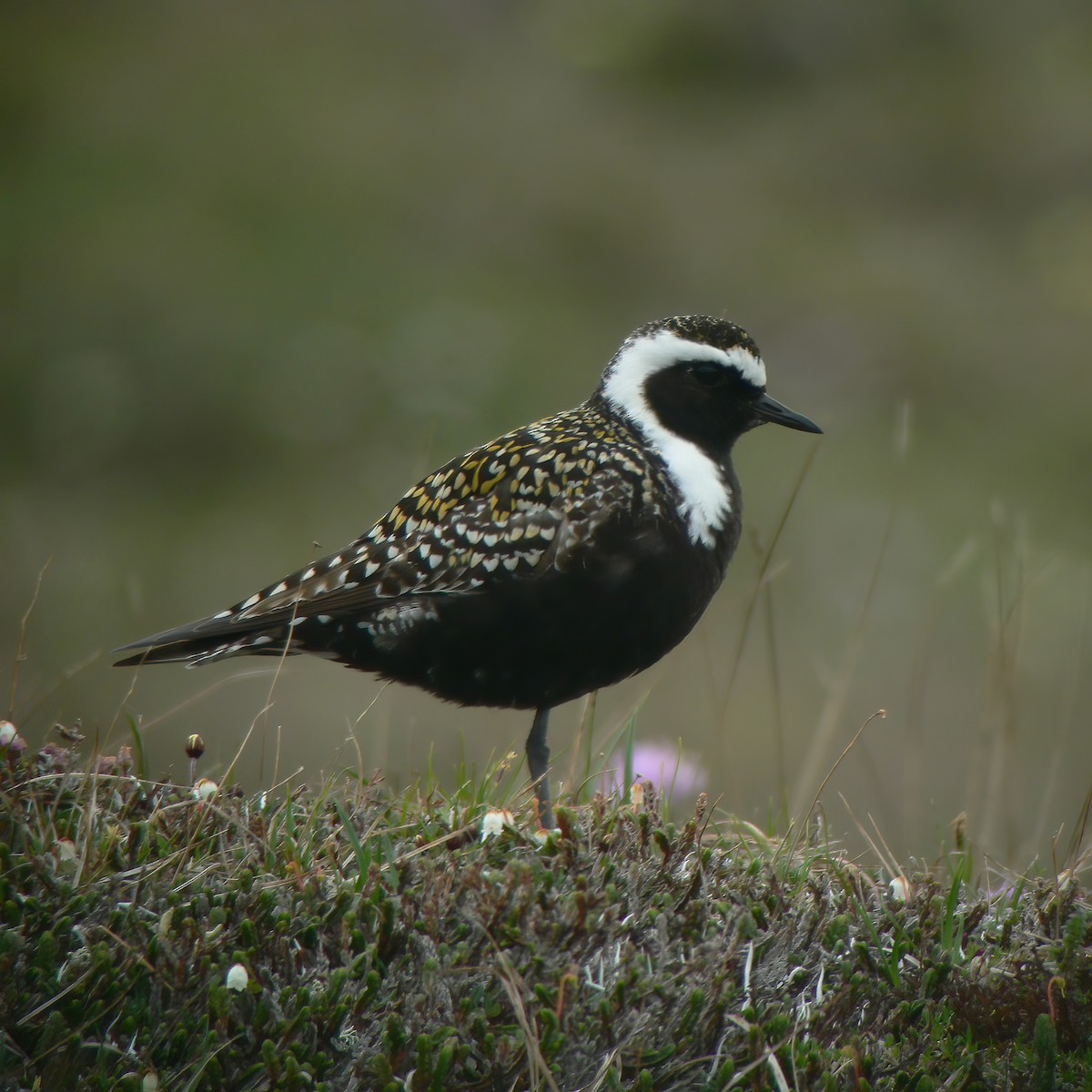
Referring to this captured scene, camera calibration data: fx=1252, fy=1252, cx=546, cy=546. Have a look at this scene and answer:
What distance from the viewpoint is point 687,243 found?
16.0 meters

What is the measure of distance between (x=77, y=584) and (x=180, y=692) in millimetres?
2265

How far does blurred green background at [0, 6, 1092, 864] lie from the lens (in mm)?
10828

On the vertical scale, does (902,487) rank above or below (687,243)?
Result: below

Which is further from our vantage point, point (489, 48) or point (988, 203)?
point (489, 48)

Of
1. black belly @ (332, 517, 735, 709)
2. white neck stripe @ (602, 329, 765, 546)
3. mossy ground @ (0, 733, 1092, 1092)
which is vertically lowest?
mossy ground @ (0, 733, 1092, 1092)

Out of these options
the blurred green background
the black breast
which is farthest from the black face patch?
the blurred green background

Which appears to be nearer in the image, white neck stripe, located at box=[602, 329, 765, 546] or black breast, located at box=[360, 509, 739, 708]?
black breast, located at box=[360, 509, 739, 708]

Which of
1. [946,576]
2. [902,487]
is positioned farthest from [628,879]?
[902,487]

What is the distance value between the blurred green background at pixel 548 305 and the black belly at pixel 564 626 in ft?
14.2

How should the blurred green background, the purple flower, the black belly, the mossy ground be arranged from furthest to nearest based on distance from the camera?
the blurred green background
the purple flower
the black belly
the mossy ground

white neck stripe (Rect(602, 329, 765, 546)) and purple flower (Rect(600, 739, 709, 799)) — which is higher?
white neck stripe (Rect(602, 329, 765, 546))

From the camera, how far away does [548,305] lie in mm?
14875

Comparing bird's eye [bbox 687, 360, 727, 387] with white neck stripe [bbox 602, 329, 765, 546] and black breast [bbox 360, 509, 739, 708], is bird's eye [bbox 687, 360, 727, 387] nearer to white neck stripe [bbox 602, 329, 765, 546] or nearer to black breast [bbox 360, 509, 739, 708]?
white neck stripe [bbox 602, 329, 765, 546]

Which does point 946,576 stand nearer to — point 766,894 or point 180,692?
point 766,894
